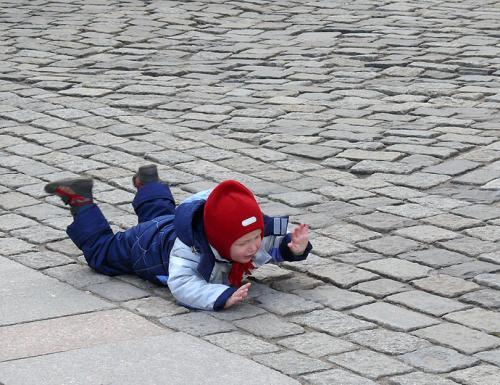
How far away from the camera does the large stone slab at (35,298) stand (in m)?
4.87

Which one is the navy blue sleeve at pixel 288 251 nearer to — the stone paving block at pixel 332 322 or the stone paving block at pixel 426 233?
the stone paving block at pixel 332 322

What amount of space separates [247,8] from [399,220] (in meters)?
7.20

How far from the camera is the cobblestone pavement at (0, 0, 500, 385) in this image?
→ 15.6 ft

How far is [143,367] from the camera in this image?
4.27m

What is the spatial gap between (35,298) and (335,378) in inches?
58.2

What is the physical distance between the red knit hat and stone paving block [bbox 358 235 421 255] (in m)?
0.94

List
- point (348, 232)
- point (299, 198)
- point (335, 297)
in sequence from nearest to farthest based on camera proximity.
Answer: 1. point (335, 297)
2. point (348, 232)
3. point (299, 198)

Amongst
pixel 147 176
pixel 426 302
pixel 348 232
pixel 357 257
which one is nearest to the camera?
pixel 426 302

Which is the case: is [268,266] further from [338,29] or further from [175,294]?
[338,29]

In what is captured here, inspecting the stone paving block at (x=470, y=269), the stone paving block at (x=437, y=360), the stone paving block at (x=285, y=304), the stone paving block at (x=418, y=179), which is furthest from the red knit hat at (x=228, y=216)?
the stone paving block at (x=418, y=179)

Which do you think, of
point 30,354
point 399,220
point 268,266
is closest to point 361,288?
point 268,266

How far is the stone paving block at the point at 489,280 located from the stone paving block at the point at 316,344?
901mm

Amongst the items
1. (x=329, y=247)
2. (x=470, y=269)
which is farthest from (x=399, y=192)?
(x=470, y=269)

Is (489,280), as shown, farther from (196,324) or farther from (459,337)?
(196,324)
